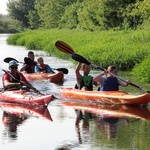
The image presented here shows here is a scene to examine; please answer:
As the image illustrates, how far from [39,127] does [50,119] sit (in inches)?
40.7

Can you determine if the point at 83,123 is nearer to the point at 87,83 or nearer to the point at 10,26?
the point at 87,83

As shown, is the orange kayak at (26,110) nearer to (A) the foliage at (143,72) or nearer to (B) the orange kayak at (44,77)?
(B) the orange kayak at (44,77)

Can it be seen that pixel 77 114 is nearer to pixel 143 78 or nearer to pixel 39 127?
pixel 39 127

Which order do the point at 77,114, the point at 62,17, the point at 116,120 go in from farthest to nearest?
1. the point at 62,17
2. the point at 77,114
3. the point at 116,120

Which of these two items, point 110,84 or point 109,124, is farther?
point 110,84

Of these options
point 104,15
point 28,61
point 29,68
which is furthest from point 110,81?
point 104,15

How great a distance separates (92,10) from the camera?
155ft

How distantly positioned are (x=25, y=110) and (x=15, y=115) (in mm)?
726

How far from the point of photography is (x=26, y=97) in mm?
15344

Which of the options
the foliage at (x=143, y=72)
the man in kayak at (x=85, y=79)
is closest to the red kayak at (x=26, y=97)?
the man in kayak at (x=85, y=79)

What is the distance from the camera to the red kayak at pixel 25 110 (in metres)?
14.1

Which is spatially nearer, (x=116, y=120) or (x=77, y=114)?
(x=116, y=120)

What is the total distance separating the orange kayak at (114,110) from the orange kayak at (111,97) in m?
0.15

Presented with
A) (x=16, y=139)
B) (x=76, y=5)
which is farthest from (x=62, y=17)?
(x=16, y=139)
